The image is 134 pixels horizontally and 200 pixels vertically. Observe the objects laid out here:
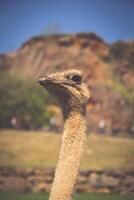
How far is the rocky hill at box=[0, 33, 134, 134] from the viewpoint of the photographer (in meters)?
23.0

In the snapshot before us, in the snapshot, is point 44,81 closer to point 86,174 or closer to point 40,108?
point 86,174

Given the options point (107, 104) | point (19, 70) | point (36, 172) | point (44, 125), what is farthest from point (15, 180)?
point (19, 70)

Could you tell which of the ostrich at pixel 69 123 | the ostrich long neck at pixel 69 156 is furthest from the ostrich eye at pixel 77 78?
the ostrich long neck at pixel 69 156

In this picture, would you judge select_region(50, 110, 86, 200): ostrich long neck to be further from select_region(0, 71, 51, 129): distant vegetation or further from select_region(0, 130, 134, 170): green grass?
select_region(0, 71, 51, 129): distant vegetation

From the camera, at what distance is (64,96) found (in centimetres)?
291

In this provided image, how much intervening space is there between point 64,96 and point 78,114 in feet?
0.42

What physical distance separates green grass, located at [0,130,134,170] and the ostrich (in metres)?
9.00

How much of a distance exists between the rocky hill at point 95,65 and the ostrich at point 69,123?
612 inches

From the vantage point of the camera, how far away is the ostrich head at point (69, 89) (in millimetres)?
2863

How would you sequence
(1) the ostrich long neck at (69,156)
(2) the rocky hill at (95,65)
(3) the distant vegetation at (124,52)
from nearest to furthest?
(1) the ostrich long neck at (69,156) < (3) the distant vegetation at (124,52) < (2) the rocky hill at (95,65)

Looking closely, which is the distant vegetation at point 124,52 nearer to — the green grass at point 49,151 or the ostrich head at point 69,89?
the green grass at point 49,151

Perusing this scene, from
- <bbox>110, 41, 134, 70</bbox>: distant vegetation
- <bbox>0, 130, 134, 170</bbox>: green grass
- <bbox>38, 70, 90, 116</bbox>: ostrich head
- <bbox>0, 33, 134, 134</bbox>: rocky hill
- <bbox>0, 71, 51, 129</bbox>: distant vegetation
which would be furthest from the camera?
<bbox>0, 33, 134, 134</bbox>: rocky hill

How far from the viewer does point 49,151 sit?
13844 millimetres

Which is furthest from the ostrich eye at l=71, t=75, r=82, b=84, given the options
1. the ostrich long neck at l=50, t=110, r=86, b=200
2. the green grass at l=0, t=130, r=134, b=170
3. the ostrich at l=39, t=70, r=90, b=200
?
the green grass at l=0, t=130, r=134, b=170
